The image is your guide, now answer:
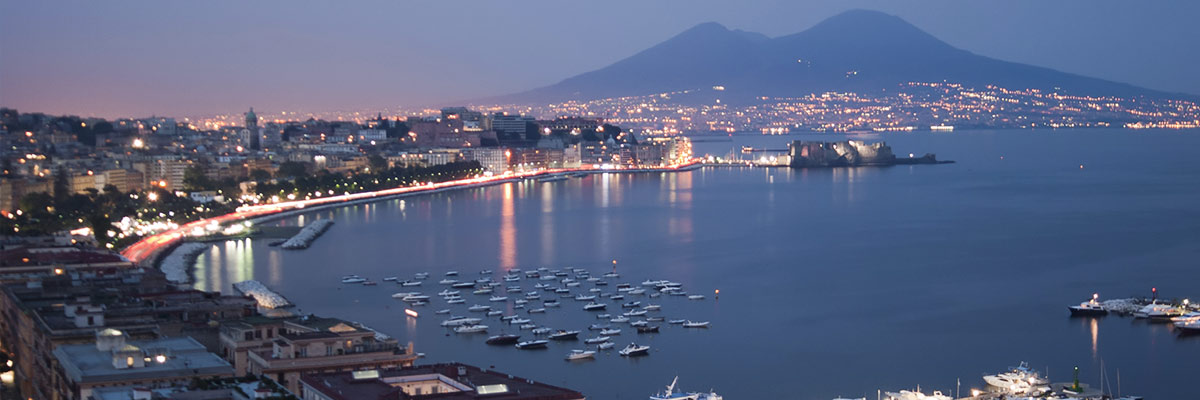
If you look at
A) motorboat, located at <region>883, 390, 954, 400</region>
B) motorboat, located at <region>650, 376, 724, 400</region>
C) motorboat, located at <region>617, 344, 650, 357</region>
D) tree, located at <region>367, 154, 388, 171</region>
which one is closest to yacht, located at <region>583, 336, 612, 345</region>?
motorboat, located at <region>617, 344, 650, 357</region>

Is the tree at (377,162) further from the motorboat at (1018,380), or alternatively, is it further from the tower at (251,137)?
the motorboat at (1018,380)

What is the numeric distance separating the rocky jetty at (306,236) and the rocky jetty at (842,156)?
22.6 metres

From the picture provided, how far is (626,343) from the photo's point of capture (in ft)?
33.1

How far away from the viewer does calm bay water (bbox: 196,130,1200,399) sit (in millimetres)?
9359

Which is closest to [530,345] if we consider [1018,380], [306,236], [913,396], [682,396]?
[682,396]

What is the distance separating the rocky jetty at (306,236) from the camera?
656 inches

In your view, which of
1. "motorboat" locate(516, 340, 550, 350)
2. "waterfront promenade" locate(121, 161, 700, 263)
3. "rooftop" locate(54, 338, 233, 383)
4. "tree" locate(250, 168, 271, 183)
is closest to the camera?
"rooftop" locate(54, 338, 233, 383)

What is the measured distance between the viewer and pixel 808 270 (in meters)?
15.0

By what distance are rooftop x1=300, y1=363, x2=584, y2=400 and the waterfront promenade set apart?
821 centimetres

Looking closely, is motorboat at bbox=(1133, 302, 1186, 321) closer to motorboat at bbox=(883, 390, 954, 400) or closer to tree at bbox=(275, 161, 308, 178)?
motorboat at bbox=(883, 390, 954, 400)

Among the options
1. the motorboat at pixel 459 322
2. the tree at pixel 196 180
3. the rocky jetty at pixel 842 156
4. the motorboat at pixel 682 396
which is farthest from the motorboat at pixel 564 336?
the rocky jetty at pixel 842 156

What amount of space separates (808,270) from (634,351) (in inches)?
225

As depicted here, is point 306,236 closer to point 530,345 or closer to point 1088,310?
point 530,345

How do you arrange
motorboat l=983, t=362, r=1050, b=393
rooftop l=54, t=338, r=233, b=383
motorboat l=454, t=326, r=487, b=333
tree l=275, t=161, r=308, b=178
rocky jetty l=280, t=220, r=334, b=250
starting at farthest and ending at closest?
tree l=275, t=161, r=308, b=178 → rocky jetty l=280, t=220, r=334, b=250 → motorboat l=454, t=326, r=487, b=333 → motorboat l=983, t=362, r=1050, b=393 → rooftop l=54, t=338, r=233, b=383
